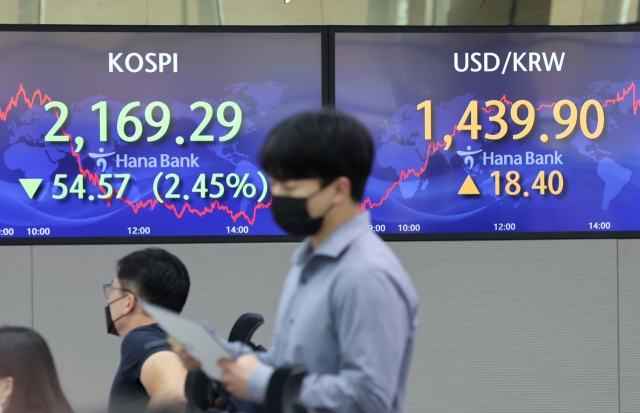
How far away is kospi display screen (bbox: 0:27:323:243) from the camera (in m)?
3.70

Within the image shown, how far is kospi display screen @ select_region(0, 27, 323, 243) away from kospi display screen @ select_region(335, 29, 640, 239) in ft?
1.26

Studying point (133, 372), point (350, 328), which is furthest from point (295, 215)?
point (133, 372)

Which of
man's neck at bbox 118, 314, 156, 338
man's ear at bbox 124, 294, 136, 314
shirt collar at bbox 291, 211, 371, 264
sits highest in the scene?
shirt collar at bbox 291, 211, 371, 264

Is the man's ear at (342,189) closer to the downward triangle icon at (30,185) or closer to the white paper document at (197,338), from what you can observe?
the white paper document at (197,338)

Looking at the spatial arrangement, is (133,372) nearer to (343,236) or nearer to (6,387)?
(6,387)

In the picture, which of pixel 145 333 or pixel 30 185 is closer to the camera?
pixel 145 333

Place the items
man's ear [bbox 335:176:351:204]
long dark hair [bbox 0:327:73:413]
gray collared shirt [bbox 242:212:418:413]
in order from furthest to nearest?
long dark hair [bbox 0:327:73:413], man's ear [bbox 335:176:351:204], gray collared shirt [bbox 242:212:418:413]

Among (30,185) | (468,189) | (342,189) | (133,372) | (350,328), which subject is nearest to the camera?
(350,328)

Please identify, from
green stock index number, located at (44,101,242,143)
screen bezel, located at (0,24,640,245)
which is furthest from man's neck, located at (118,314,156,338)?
green stock index number, located at (44,101,242,143)

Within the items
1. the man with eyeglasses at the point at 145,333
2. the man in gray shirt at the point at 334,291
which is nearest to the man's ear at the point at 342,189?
the man in gray shirt at the point at 334,291

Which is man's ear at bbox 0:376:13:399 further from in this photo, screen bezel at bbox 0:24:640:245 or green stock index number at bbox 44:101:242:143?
green stock index number at bbox 44:101:242:143

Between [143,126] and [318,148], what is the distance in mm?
2567

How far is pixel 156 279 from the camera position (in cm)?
232

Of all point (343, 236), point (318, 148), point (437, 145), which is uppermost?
point (437, 145)
